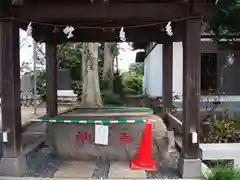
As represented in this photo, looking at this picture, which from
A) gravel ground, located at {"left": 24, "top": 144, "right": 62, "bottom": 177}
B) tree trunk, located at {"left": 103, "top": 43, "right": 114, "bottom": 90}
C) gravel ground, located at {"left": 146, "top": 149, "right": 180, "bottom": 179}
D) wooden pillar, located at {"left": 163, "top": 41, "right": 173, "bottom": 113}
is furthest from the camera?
tree trunk, located at {"left": 103, "top": 43, "right": 114, "bottom": 90}

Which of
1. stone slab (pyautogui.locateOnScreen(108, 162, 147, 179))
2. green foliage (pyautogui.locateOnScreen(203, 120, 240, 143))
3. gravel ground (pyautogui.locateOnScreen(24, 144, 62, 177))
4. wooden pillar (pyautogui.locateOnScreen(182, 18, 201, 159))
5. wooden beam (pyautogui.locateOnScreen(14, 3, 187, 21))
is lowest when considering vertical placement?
stone slab (pyautogui.locateOnScreen(108, 162, 147, 179))

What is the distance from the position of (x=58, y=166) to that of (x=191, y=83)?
3048mm

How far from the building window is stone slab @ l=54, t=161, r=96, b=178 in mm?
12046

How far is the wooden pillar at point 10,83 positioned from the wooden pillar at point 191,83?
3007mm

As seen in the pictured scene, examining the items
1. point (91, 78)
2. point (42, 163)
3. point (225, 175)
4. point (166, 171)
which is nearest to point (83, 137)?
point (42, 163)

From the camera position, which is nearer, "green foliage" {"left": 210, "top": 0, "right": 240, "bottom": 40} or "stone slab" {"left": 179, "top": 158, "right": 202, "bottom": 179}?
"stone slab" {"left": 179, "top": 158, "right": 202, "bottom": 179}

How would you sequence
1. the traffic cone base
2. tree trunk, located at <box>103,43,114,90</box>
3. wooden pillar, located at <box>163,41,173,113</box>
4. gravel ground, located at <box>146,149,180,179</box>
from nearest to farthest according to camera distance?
gravel ground, located at <box>146,149,180,179</box> → the traffic cone base → wooden pillar, located at <box>163,41,173,113</box> → tree trunk, located at <box>103,43,114,90</box>

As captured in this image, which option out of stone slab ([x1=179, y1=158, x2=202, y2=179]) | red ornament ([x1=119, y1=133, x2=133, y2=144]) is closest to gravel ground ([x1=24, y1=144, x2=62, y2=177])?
red ornament ([x1=119, y1=133, x2=133, y2=144])

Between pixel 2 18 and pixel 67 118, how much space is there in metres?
2.53

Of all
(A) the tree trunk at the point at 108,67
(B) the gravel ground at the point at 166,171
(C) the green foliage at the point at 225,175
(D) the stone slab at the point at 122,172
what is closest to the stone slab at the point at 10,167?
(D) the stone slab at the point at 122,172

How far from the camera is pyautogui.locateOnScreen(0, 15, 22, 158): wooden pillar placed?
6340 mm

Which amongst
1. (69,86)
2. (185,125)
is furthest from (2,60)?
(69,86)

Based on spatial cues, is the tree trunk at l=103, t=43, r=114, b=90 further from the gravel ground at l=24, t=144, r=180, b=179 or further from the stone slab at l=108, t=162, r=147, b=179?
the stone slab at l=108, t=162, r=147, b=179

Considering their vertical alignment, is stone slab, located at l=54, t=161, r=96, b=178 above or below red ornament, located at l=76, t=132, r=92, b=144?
below
